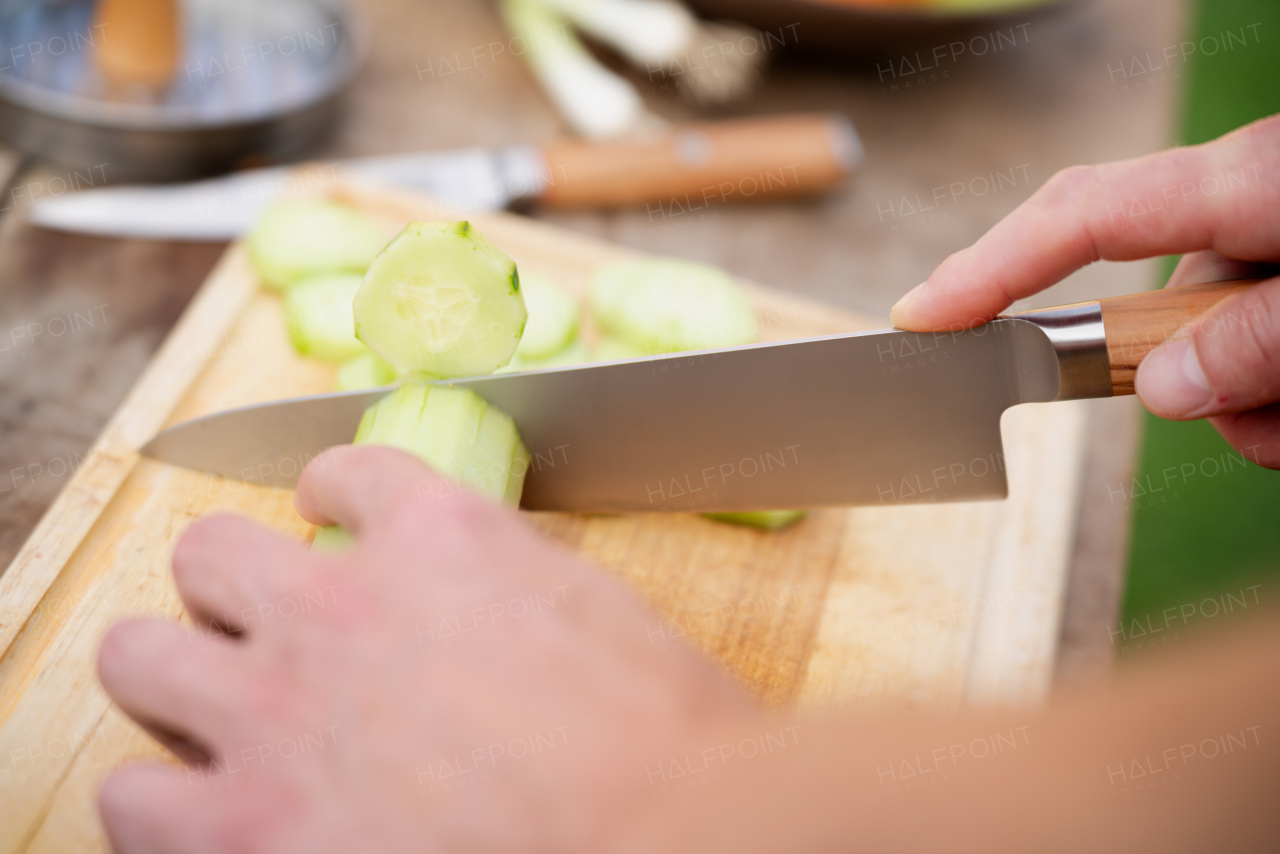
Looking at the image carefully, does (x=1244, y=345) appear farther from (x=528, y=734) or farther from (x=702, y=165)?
(x=702, y=165)

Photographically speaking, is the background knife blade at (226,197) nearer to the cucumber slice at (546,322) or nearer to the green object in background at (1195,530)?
the cucumber slice at (546,322)

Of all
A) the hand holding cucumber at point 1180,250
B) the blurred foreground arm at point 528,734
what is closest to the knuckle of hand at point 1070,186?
the hand holding cucumber at point 1180,250

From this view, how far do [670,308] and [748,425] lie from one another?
321 millimetres

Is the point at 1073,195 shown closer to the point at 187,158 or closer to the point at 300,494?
the point at 300,494

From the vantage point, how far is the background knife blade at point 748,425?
3.57 ft

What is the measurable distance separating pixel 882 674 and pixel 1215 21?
265cm

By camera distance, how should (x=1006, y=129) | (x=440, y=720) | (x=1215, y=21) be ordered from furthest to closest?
(x=1215, y=21)
(x=1006, y=129)
(x=440, y=720)

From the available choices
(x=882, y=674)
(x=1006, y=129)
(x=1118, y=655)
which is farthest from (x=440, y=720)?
(x=1006, y=129)

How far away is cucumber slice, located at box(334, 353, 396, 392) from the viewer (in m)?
1.28

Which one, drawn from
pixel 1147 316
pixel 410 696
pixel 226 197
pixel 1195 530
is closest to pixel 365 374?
pixel 226 197

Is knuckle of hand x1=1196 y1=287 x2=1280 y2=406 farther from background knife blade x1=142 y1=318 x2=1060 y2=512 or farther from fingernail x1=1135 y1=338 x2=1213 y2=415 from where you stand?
background knife blade x1=142 y1=318 x2=1060 y2=512

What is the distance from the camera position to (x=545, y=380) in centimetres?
112

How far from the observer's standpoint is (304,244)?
4.81ft

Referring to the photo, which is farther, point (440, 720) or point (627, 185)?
point (627, 185)
